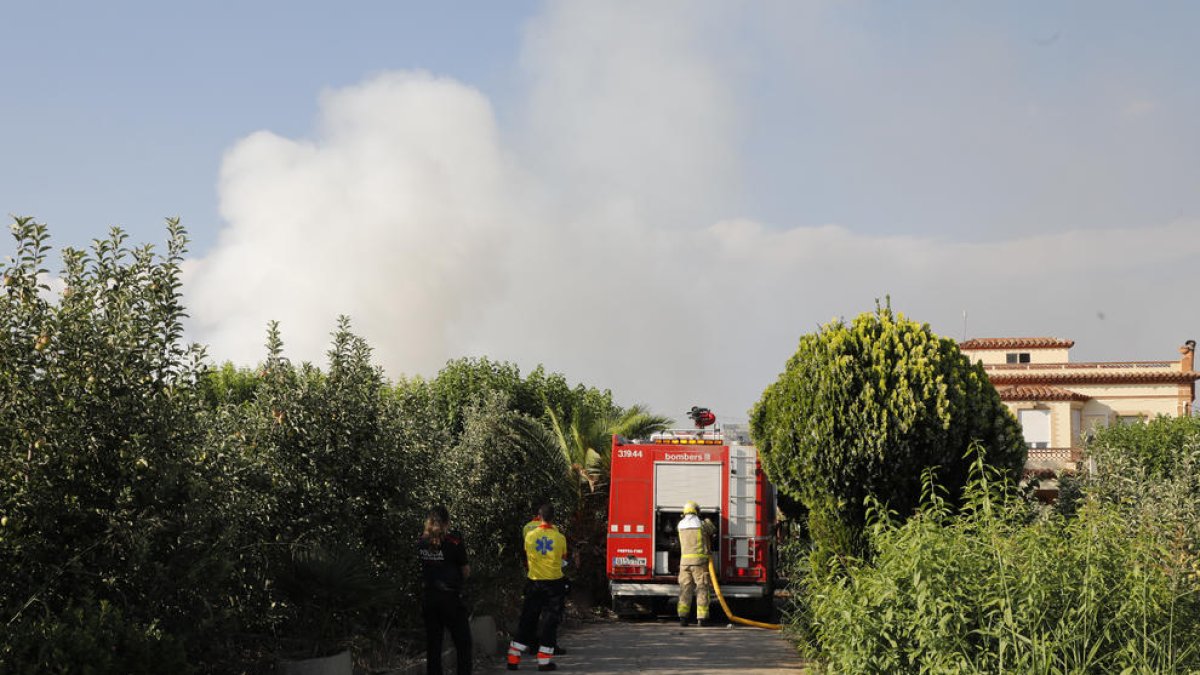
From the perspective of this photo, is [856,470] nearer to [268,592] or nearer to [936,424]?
[936,424]

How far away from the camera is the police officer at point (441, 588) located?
11125 mm

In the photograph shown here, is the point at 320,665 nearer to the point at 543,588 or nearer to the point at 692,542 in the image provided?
the point at 543,588

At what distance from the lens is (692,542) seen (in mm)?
18031

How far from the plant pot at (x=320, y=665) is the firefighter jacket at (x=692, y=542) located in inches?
342

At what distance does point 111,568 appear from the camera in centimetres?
808

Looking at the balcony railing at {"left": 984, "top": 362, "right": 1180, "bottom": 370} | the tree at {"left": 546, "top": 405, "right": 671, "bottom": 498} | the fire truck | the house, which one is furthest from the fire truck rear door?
the balcony railing at {"left": 984, "top": 362, "right": 1180, "bottom": 370}

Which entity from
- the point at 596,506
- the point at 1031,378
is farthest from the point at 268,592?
the point at 1031,378

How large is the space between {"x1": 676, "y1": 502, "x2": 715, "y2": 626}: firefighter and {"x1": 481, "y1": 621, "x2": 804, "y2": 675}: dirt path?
380 millimetres

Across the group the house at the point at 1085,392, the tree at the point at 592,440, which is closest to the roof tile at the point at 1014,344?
the house at the point at 1085,392

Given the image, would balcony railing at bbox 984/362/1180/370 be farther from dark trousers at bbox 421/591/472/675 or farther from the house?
dark trousers at bbox 421/591/472/675

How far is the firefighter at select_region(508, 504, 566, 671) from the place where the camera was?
42.0ft

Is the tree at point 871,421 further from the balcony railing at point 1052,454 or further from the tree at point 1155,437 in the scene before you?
the balcony railing at point 1052,454

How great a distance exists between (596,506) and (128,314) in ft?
47.3

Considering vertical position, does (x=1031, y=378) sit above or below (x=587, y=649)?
above
